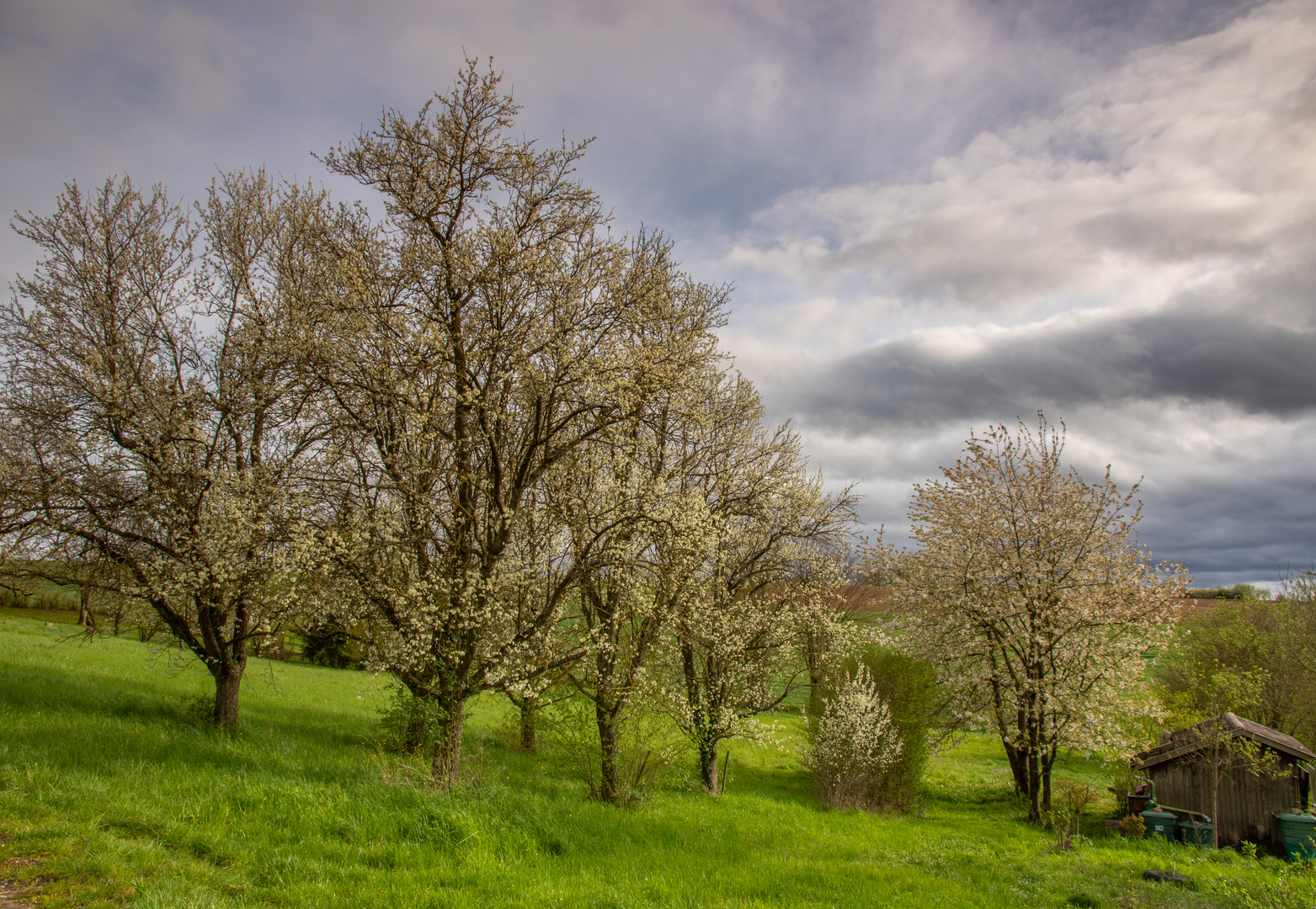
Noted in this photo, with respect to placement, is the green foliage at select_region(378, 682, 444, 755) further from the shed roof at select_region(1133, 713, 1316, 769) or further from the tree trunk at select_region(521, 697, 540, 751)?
the shed roof at select_region(1133, 713, 1316, 769)

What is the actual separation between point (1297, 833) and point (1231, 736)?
258cm

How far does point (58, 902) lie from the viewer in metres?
4.88

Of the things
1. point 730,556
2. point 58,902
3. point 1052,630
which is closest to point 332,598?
point 58,902

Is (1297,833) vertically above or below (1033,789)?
above

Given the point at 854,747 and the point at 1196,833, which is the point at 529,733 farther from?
the point at 1196,833

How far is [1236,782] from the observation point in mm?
15789

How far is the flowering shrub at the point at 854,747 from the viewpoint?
16312 millimetres

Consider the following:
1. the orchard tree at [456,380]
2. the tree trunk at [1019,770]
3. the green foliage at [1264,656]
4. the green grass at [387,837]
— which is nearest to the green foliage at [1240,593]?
the green foliage at [1264,656]

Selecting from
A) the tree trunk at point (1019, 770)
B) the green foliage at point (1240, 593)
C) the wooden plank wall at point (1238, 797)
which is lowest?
the tree trunk at point (1019, 770)

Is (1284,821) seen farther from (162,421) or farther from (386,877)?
(162,421)

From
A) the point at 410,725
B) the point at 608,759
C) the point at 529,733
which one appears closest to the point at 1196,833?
the point at 608,759

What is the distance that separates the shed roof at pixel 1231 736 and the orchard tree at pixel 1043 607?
3.86 feet

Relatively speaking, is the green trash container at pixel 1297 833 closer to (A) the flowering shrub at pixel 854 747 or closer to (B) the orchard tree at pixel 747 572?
(A) the flowering shrub at pixel 854 747

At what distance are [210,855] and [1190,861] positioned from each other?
16350 millimetres
